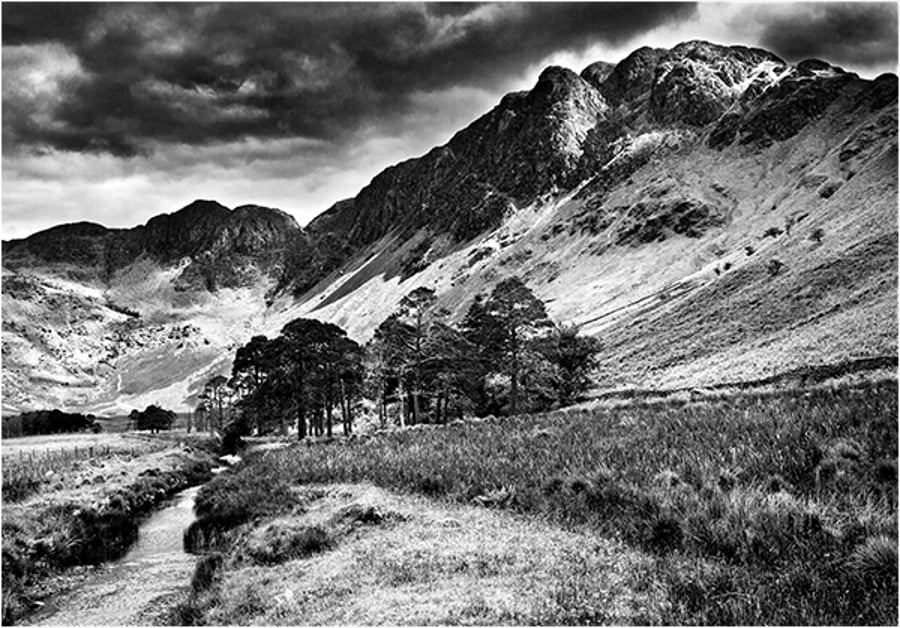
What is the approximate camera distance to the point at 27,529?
60.6ft

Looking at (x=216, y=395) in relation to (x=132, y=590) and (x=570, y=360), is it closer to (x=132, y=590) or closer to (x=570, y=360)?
(x=570, y=360)

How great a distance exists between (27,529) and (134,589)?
22.4 ft

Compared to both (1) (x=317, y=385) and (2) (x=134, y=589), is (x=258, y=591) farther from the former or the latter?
(1) (x=317, y=385)

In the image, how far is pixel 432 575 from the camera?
32.6 ft

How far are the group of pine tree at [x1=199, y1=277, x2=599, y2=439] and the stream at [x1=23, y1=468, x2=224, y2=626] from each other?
3213 centimetres

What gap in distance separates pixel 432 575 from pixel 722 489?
5657 mm

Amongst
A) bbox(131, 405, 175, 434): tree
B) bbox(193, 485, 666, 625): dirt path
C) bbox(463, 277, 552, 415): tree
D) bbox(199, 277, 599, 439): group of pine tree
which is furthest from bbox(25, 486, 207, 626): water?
bbox(131, 405, 175, 434): tree

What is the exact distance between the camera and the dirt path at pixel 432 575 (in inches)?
318

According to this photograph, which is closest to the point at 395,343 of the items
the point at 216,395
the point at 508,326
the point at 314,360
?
the point at 314,360

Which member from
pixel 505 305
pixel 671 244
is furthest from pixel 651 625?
pixel 671 244

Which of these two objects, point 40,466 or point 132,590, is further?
point 40,466

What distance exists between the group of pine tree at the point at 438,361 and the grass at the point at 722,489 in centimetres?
2769

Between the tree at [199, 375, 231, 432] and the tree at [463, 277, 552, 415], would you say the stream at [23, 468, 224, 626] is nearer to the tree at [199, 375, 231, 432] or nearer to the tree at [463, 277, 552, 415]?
the tree at [463, 277, 552, 415]

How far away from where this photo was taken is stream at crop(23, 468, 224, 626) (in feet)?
40.8
